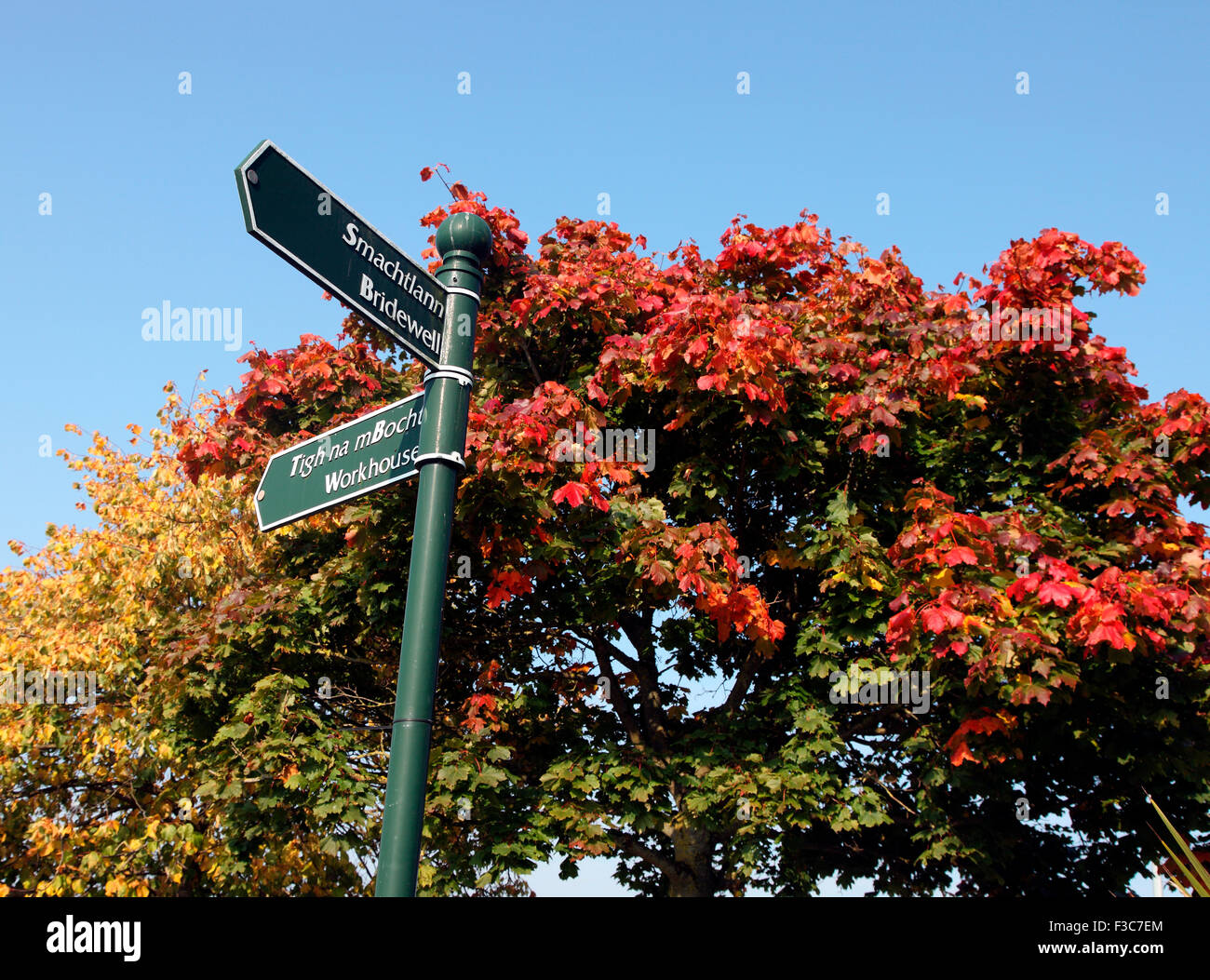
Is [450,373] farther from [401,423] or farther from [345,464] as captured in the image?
[345,464]

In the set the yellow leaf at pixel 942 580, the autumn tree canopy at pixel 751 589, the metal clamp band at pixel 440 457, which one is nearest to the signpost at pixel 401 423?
the metal clamp band at pixel 440 457

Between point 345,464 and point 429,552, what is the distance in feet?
2.04

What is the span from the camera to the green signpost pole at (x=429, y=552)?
2553 millimetres

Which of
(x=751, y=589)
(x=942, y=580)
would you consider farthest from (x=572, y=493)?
(x=942, y=580)

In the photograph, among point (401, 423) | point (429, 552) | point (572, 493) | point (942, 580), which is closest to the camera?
point (429, 552)

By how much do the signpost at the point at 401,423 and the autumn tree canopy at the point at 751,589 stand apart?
2.63m

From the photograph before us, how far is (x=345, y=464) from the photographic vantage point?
3273mm

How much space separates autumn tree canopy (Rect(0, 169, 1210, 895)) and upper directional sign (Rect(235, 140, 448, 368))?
2.78 meters

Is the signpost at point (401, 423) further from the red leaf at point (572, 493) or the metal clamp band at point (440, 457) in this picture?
the red leaf at point (572, 493)

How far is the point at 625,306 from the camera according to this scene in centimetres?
777

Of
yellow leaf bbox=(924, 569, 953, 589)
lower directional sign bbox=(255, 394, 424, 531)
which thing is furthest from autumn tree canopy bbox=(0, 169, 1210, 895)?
lower directional sign bbox=(255, 394, 424, 531)
